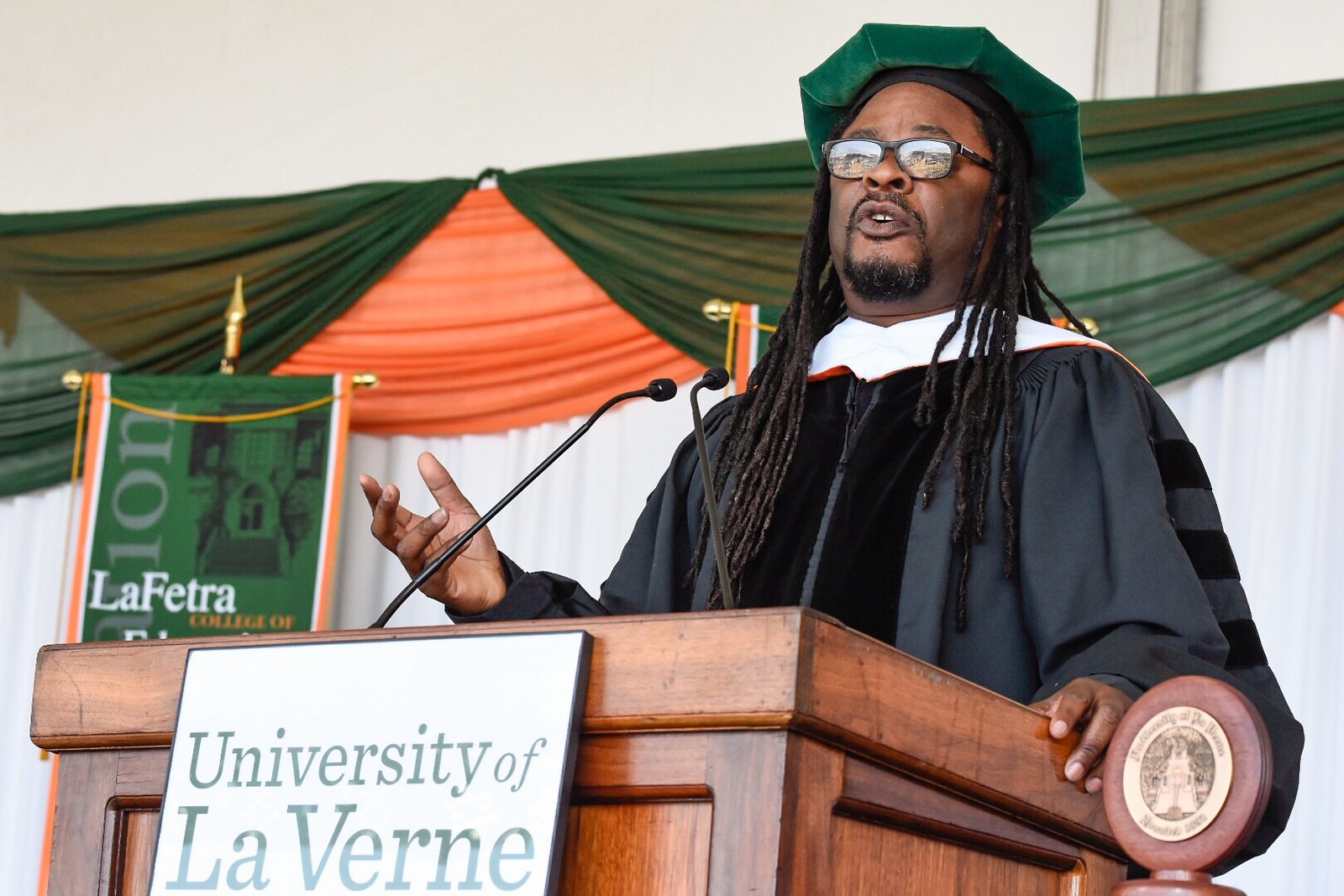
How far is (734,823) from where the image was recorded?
1.30 meters

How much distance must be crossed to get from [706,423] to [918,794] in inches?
53.9

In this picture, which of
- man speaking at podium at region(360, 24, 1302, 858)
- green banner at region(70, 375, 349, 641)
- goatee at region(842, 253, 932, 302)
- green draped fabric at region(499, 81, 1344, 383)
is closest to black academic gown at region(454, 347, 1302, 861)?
man speaking at podium at region(360, 24, 1302, 858)

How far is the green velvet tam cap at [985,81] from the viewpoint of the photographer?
2.63 metres

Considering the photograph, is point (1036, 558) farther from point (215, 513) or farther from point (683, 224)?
point (215, 513)

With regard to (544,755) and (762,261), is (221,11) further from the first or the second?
(544,755)

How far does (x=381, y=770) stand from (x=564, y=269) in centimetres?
421

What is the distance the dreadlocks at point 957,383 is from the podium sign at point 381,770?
0.93 meters

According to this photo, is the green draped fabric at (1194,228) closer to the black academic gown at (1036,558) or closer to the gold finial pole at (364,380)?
the gold finial pole at (364,380)

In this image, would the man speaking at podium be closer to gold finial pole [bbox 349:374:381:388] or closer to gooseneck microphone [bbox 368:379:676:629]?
gooseneck microphone [bbox 368:379:676:629]

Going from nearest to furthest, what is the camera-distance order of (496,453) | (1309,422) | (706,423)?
(706,423)
(1309,422)
(496,453)

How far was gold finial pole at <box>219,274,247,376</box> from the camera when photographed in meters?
5.61

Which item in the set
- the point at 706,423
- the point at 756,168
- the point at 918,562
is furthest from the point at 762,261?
the point at 918,562

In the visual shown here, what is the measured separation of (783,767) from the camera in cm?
130

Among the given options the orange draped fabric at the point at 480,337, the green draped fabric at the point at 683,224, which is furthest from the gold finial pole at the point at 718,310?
the orange draped fabric at the point at 480,337
